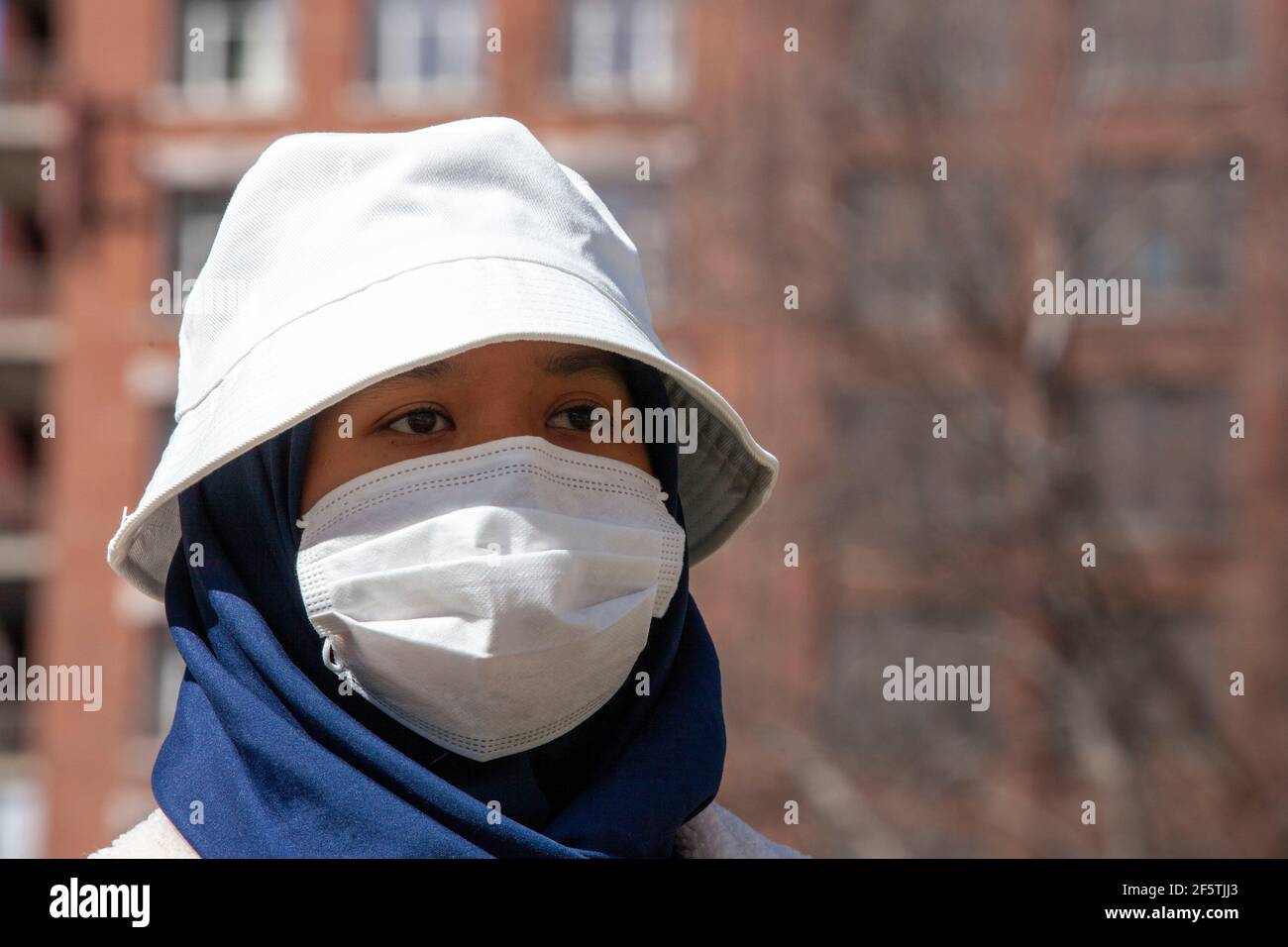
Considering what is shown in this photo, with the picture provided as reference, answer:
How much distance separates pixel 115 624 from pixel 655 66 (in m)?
9.64

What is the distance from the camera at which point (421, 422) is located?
1.70 metres

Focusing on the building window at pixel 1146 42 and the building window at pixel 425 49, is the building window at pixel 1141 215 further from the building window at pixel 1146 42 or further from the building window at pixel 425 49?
the building window at pixel 425 49

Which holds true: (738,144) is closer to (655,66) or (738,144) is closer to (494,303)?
(655,66)

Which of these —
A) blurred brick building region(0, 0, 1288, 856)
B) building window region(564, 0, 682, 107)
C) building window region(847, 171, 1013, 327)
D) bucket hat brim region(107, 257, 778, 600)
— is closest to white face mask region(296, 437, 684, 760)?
bucket hat brim region(107, 257, 778, 600)

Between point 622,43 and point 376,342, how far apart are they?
63.1ft

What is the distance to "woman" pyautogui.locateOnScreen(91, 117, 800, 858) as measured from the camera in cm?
157

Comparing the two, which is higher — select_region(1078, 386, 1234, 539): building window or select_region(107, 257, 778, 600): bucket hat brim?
select_region(107, 257, 778, 600): bucket hat brim

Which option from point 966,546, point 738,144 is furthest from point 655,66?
point 966,546

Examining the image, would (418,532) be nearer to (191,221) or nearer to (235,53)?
(191,221)

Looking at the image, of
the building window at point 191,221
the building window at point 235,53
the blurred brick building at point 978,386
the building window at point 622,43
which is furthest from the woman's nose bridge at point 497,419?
the building window at point 235,53

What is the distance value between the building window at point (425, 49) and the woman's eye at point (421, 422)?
1929cm

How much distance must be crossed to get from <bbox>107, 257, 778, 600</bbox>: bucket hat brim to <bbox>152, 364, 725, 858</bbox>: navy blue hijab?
0.08 meters

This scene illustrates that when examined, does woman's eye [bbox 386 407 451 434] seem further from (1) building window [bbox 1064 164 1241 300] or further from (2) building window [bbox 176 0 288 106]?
(2) building window [bbox 176 0 288 106]

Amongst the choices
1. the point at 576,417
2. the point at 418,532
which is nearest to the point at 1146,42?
the point at 576,417
